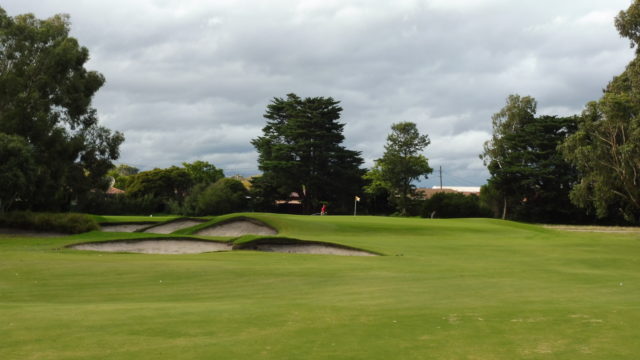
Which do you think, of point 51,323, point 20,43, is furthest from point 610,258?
point 20,43

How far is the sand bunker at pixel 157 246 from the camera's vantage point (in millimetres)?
29950

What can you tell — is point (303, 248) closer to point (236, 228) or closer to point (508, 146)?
point (236, 228)

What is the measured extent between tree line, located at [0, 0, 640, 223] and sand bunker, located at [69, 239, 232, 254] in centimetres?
1223

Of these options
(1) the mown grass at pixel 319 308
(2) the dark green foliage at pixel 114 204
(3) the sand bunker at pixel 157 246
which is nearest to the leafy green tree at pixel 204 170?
(2) the dark green foliage at pixel 114 204

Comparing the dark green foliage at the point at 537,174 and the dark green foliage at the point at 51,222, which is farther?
the dark green foliage at the point at 537,174

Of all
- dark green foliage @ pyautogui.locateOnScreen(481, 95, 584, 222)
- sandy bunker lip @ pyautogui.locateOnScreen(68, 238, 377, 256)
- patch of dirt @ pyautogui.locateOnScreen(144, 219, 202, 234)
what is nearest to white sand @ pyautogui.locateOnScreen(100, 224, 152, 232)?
patch of dirt @ pyautogui.locateOnScreen(144, 219, 202, 234)

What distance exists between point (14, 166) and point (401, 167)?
54025 millimetres

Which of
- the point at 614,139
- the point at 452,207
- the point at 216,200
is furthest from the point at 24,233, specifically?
the point at 452,207

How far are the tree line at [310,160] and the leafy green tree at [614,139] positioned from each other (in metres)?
0.11

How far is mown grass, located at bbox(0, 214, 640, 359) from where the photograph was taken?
7477mm

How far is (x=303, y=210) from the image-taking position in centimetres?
8512

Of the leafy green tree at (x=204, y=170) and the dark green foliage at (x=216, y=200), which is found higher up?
the leafy green tree at (x=204, y=170)

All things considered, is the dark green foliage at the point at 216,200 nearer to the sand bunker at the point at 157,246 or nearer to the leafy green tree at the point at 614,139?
the leafy green tree at the point at 614,139

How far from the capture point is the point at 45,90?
46969 millimetres
